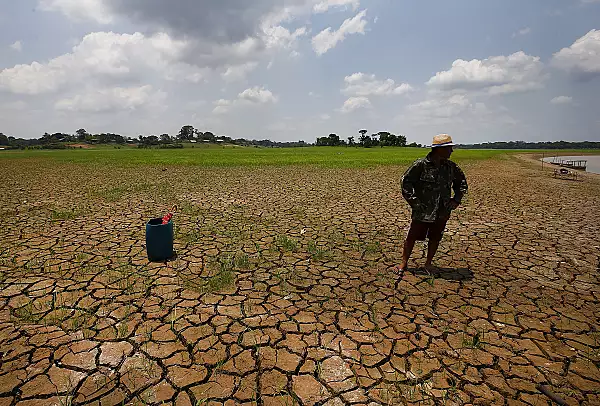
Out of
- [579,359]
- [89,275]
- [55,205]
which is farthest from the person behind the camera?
[55,205]

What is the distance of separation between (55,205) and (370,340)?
10228mm

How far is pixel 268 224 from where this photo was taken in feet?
25.3

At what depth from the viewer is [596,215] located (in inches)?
361

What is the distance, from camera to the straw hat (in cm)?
413

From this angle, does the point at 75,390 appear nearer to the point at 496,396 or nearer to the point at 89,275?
the point at 89,275

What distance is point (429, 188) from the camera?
4.41 metres

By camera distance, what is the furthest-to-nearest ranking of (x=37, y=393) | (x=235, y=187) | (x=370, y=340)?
(x=235, y=187) → (x=370, y=340) → (x=37, y=393)

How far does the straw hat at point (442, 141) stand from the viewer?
4.13m

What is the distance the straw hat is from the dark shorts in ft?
3.33

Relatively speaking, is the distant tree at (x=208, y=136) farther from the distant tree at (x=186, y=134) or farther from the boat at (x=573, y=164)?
the boat at (x=573, y=164)

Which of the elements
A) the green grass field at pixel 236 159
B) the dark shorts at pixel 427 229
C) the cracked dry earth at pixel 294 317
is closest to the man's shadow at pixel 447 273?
the cracked dry earth at pixel 294 317

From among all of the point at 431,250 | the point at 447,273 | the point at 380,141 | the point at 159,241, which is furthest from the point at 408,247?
the point at 380,141

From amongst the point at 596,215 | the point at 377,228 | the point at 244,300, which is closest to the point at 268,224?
the point at 377,228

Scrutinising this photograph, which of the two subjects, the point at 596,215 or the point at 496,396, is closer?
the point at 496,396
